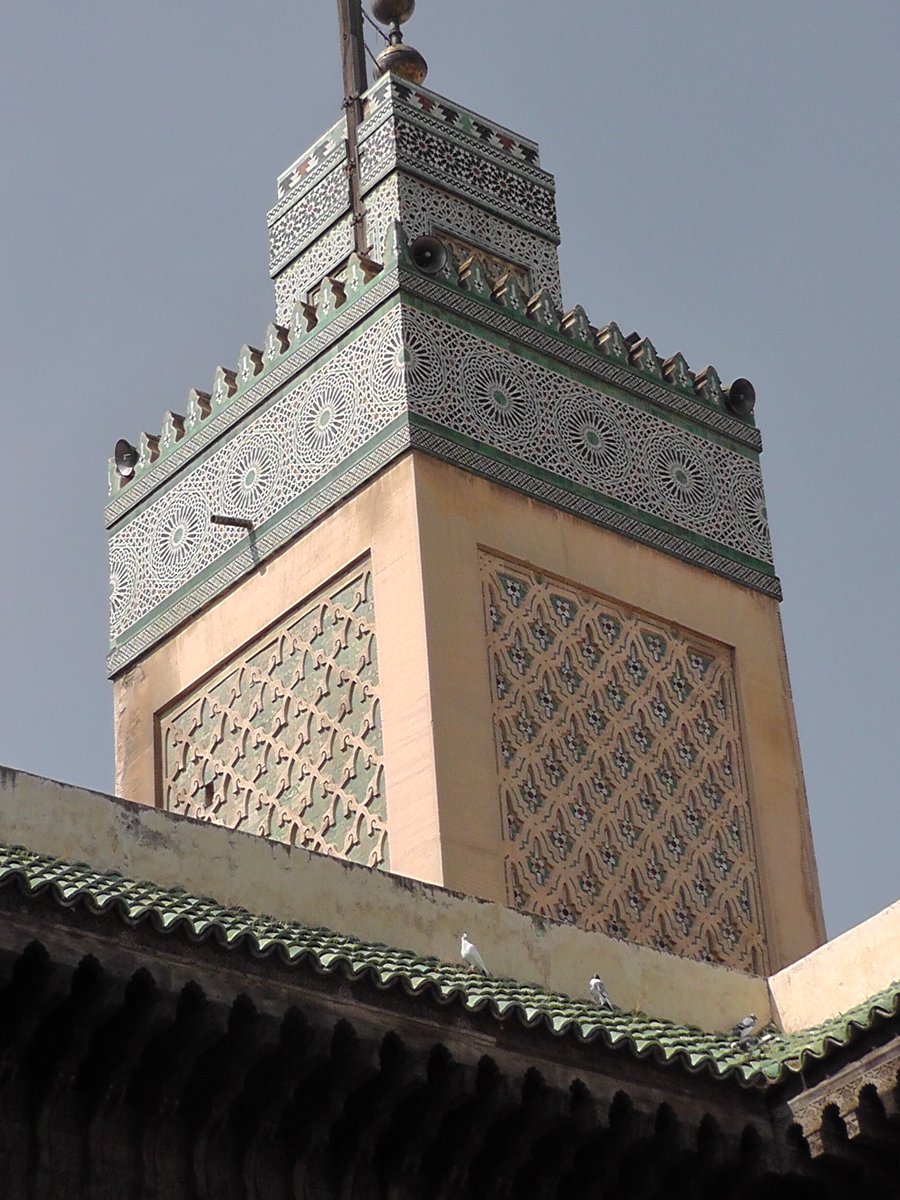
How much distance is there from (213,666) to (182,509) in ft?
2.17

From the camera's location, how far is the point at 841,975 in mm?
7180

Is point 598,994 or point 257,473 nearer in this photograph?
point 598,994

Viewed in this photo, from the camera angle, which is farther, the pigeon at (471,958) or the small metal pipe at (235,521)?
the small metal pipe at (235,521)

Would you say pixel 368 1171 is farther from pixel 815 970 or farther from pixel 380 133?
pixel 380 133

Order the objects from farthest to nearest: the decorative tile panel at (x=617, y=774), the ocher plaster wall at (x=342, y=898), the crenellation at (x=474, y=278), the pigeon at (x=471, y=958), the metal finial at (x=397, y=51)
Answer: the metal finial at (x=397, y=51)
the crenellation at (x=474, y=278)
the decorative tile panel at (x=617, y=774)
the pigeon at (x=471, y=958)
the ocher plaster wall at (x=342, y=898)

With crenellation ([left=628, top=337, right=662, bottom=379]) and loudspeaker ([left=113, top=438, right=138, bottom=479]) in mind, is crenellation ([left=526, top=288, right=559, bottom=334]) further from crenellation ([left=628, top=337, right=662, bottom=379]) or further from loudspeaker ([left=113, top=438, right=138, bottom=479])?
loudspeaker ([left=113, top=438, right=138, bottom=479])

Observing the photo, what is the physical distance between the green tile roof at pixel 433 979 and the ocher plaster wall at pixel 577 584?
1530 millimetres

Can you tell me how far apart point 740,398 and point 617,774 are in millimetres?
1766

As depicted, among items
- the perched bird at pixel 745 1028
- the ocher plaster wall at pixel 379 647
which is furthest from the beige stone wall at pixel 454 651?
the perched bird at pixel 745 1028

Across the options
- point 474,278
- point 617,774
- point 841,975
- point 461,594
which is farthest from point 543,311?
point 841,975

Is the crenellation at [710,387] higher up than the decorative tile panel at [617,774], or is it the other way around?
the crenellation at [710,387]

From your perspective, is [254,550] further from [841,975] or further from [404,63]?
[841,975]

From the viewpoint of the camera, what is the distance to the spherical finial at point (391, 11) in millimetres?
10453

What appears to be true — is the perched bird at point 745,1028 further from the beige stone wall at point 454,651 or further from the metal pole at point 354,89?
the metal pole at point 354,89
